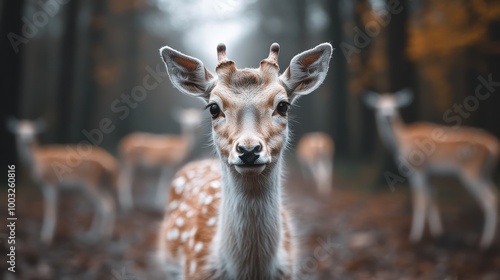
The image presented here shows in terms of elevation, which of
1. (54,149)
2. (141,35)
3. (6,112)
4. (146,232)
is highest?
(141,35)

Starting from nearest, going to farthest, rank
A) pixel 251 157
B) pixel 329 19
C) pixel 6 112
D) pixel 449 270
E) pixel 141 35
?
1. pixel 251 157
2. pixel 449 270
3. pixel 6 112
4. pixel 329 19
5. pixel 141 35

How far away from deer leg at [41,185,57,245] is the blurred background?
0.34ft

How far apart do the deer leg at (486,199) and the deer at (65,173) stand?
321cm

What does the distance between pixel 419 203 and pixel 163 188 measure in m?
2.95

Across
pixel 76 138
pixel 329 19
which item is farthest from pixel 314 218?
pixel 76 138

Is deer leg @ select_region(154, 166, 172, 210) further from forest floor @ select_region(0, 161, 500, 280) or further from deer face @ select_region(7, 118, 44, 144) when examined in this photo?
deer face @ select_region(7, 118, 44, 144)

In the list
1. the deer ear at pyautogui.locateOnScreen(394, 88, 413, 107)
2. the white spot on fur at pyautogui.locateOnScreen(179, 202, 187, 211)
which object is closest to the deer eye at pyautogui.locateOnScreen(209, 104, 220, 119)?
the white spot on fur at pyautogui.locateOnScreen(179, 202, 187, 211)

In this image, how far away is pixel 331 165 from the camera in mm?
5504

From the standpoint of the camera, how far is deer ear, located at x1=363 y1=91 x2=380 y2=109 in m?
4.55

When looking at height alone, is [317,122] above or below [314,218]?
above

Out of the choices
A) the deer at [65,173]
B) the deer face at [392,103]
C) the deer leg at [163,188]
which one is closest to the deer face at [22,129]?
the deer at [65,173]

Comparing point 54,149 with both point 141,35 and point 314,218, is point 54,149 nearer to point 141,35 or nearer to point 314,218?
point 141,35

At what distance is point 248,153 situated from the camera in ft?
4.09

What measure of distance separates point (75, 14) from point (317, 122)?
10.7ft
